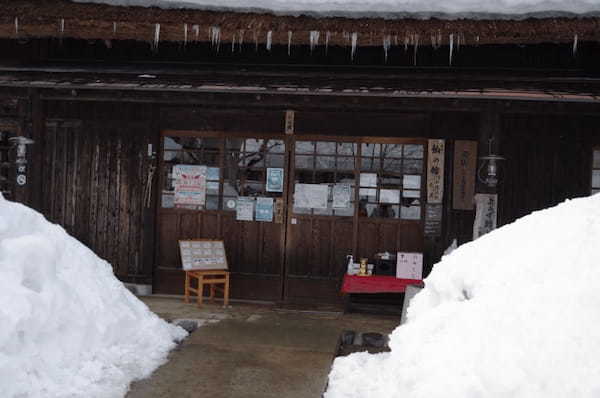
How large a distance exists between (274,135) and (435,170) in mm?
2462

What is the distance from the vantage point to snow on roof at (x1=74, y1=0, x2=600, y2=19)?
23.1ft

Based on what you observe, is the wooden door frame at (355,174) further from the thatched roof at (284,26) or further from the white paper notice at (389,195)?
the thatched roof at (284,26)

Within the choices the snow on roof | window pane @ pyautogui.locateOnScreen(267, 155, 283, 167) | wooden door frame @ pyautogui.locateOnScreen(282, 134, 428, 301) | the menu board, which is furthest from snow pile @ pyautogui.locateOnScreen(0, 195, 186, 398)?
window pane @ pyautogui.locateOnScreen(267, 155, 283, 167)

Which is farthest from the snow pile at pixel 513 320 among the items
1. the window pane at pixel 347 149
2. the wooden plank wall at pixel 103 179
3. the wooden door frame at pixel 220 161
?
the wooden plank wall at pixel 103 179

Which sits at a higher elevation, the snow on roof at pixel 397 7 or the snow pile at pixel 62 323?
the snow on roof at pixel 397 7

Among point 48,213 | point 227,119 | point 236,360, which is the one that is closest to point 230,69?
point 227,119

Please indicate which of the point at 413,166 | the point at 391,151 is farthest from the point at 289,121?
the point at 413,166

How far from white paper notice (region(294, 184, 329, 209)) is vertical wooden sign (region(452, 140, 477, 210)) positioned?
6.29 feet

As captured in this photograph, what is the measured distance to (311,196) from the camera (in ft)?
29.7

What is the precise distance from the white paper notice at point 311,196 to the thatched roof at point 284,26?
2245 millimetres

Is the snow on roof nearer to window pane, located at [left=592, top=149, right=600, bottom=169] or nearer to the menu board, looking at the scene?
window pane, located at [left=592, top=149, right=600, bottom=169]

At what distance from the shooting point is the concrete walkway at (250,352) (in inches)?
205

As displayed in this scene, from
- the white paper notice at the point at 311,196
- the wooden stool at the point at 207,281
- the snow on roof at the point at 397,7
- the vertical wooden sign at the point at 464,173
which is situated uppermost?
the snow on roof at the point at 397,7

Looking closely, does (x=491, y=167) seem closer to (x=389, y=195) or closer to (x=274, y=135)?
(x=389, y=195)
